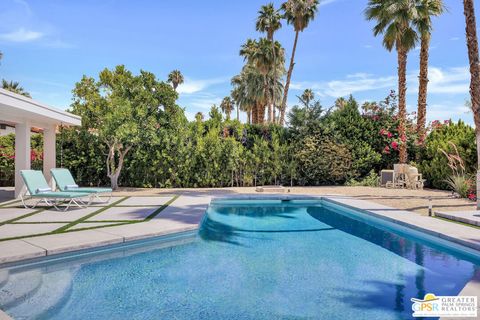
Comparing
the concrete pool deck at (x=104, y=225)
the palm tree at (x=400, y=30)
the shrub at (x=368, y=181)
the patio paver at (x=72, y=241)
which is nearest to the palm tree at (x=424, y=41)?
the palm tree at (x=400, y=30)

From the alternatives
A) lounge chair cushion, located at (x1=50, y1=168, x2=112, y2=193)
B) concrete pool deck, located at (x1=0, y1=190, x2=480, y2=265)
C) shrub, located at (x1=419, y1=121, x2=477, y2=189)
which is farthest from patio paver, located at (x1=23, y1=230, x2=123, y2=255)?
shrub, located at (x1=419, y1=121, x2=477, y2=189)

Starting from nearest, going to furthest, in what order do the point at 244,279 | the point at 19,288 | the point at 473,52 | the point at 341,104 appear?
the point at 19,288 → the point at 244,279 → the point at 473,52 → the point at 341,104

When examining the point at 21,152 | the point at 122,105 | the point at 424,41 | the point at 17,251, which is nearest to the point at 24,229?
the point at 17,251

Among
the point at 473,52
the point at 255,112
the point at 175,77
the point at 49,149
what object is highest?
the point at 175,77

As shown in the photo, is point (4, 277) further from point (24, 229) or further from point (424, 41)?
point (424, 41)

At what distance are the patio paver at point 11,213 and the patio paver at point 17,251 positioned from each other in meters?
2.72

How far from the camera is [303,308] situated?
390 cm

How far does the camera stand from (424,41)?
17953 millimetres

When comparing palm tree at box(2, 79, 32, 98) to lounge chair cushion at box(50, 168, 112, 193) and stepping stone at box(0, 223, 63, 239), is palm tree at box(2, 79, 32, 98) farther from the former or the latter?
stepping stone at box(0, 223, 63, 239)

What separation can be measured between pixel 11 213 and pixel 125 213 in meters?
2.86

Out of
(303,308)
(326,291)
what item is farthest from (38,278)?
(326,291)

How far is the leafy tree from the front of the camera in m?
13.8

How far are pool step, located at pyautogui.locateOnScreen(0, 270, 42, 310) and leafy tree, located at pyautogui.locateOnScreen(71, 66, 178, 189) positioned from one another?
936 cm

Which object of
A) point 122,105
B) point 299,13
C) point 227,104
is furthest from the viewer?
point 227,104
